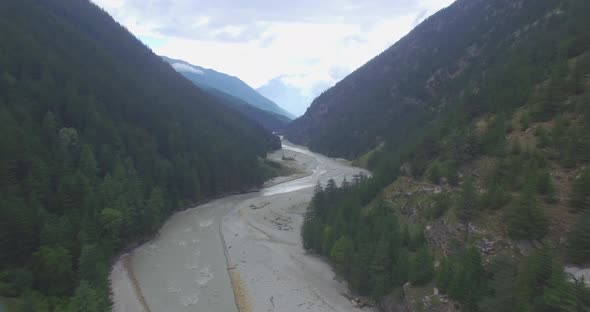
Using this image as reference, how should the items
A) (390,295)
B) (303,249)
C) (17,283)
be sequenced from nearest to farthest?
1. (17,283)
2. (390,295)
3. (303,249)

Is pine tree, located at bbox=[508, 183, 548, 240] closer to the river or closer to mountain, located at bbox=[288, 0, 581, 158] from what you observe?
the river

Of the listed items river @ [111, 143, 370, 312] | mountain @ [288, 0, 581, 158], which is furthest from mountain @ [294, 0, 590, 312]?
river @ [111, 143, 370, 312]

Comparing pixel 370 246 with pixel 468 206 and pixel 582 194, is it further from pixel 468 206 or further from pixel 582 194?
pixel 582 194

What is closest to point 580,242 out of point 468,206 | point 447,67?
point 468,206

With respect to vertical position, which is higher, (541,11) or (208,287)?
(541,11)

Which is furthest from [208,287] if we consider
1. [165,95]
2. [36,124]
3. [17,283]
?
[165,95]

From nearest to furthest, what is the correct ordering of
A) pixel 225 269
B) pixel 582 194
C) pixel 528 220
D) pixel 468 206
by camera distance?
pixel 582 194 → pixel 528 220 → pixel 468 206 → pixel 225 269

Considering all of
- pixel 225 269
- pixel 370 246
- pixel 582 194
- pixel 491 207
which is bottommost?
pixel 225 269

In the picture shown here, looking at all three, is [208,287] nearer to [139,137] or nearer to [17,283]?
[17,283]
